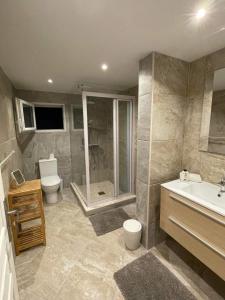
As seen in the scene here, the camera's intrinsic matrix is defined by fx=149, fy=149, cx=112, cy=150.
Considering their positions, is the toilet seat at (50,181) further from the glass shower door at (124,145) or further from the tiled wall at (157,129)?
the tiled wall at (157,129)

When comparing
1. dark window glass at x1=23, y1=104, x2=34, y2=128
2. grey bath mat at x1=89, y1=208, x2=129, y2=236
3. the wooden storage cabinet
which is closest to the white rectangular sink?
grey bath mat at x1=89, y1=208, x2=129, y2=236

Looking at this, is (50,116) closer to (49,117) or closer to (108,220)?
(49,117)

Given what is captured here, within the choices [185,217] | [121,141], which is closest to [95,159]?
[121,141]

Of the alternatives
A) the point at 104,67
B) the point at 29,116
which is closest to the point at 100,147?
the point at 29,116

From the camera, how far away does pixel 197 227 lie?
4.38 ft

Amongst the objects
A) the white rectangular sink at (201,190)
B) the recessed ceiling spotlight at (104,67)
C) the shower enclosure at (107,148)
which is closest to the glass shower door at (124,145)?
the shower enclosure at (107,148)

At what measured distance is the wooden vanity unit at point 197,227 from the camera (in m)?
1.17

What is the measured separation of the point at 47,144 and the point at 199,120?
2.98 meters

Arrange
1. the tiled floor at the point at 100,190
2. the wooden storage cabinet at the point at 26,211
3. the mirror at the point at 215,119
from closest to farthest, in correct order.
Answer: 1. the mirror at the point at 215,119
2. the wooden storage cabinet at the point at 26,211
3. the tiled floor at the point at 100,190

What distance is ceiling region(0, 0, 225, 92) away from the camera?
95cm

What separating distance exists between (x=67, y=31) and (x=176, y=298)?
98.2 inches

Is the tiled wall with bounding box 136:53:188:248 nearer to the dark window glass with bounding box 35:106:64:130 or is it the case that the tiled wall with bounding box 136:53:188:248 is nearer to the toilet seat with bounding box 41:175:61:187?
the toilet seat with bounding box 41:175:61:187

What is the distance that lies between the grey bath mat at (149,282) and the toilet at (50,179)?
72.5 inches

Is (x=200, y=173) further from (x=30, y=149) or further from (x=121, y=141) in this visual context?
(x=30, y=149)
